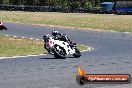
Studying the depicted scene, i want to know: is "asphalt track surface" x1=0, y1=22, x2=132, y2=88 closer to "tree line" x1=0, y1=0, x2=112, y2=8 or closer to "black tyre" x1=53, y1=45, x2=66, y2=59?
"black tyre" x1=53, y1=45, x2=66, y2=59

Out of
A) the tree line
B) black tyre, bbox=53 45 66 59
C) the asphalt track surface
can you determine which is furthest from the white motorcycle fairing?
the tree line

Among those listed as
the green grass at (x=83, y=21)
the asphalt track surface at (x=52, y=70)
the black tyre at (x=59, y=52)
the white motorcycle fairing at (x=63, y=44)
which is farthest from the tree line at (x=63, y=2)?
the asphalt track surface at (x=52, y=70)

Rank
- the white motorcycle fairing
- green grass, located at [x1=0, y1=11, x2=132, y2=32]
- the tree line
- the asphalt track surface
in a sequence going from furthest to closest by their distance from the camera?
the tree line < green grass, located at [x1=0, y1=11, x2=132, y2=32] < the white motorcycle fairing < the asphalt track surface

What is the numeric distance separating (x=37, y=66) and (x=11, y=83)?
3636mm

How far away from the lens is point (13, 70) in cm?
1279

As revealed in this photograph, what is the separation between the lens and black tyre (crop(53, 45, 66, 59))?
54.3ft

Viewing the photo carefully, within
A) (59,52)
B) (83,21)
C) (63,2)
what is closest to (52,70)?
(59,52)

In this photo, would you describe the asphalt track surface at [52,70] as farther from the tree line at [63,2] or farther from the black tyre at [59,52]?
the tree line at [63,2]

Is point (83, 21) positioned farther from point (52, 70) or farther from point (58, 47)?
point (52, 70)

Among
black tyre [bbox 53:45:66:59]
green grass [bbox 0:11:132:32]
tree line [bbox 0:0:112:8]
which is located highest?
black tyre [bbox 53:45:66:59]

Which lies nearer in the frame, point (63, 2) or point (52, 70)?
point (52, 70)

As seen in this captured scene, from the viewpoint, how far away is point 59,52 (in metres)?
16.6

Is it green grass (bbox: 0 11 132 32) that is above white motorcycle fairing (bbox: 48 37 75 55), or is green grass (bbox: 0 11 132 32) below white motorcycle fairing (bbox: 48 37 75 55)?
below

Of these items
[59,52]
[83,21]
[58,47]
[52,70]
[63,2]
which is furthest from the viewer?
[63,2]
